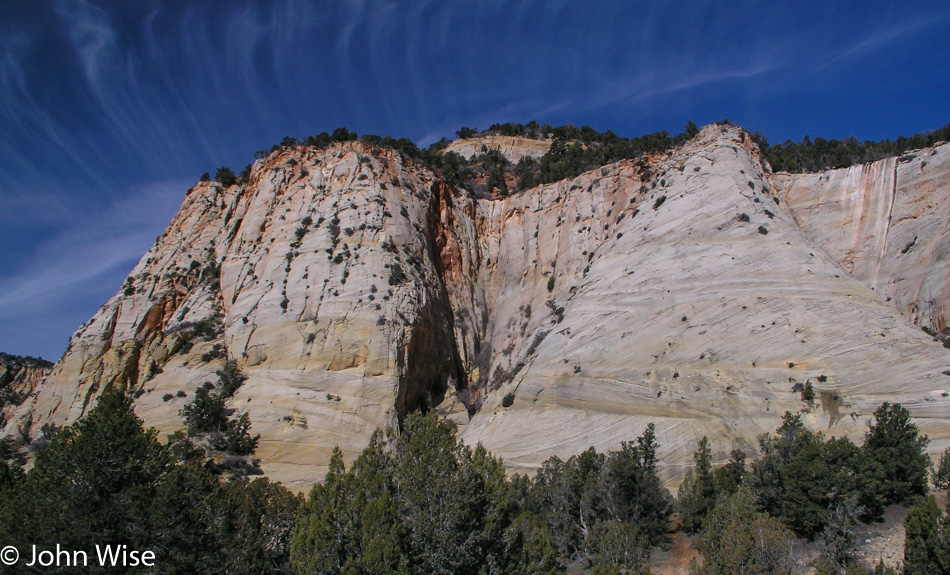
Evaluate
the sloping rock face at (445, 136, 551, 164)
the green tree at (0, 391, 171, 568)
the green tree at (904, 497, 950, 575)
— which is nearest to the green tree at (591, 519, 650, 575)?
the green tree at (904, 497, 950, 575)

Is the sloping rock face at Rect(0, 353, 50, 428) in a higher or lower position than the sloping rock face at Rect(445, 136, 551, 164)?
lower

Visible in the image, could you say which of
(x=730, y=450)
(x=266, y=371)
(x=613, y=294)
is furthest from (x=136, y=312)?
(x=730, y=450)

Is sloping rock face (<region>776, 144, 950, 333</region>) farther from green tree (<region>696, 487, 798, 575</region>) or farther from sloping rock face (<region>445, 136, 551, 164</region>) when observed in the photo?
sloping rock face (<region>445, 136, 551, 164</region>)

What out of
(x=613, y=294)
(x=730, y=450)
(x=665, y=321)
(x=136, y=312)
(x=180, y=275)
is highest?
(x=180, y=275)

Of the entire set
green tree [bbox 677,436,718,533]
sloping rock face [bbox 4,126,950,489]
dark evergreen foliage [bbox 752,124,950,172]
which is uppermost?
dark evergreen foliage [bbox 752,124,950,172]

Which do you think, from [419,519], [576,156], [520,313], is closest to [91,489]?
[419,519]

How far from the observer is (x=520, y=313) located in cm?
3578

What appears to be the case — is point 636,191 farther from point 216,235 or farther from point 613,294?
point 216,235

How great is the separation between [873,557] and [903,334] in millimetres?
10686

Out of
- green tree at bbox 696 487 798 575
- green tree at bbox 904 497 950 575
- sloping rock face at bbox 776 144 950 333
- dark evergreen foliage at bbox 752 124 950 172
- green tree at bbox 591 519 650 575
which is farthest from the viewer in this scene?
dark evergreen foliage at bbox 752 124 950 172

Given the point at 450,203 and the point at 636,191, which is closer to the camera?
the point at 636,191

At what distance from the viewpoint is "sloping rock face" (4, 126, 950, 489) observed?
21.6 m

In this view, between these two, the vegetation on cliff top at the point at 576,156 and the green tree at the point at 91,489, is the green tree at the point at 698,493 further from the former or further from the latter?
the vegetation on cliff top at the point at 576,156

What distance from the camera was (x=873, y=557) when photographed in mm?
13352
